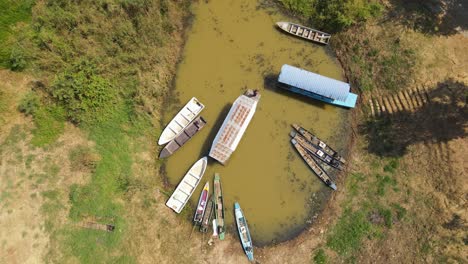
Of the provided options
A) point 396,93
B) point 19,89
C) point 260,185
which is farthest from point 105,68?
point 396,93

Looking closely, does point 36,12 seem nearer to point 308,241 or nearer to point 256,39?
point 256,39

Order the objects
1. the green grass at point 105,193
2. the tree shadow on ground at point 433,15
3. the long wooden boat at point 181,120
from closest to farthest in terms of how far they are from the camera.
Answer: the green grass at point 105,193 < the long wooden boat at point 181,120 < the tree shadow on ground at point 433,15

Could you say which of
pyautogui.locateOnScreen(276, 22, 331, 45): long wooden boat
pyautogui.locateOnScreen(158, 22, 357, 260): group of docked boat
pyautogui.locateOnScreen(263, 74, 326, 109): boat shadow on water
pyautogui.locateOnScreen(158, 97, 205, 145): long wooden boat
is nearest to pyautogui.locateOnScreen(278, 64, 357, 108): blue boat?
pyautogui.locateOnScreen(158, 22, 357, 260): group of docked boat

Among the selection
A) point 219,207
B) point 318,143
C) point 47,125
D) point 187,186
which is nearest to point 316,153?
point 318,143

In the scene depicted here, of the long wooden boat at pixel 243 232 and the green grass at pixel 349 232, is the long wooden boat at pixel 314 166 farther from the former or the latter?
the long wooden boat at pixel 243 232

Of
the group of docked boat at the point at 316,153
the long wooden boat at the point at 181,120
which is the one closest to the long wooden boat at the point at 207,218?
the long wooden boat at the point at 181,120

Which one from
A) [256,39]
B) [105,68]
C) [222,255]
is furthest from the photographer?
[256,39]
